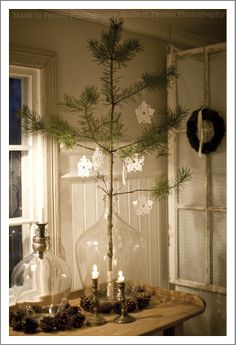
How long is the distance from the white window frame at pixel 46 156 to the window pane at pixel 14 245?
0.04 m

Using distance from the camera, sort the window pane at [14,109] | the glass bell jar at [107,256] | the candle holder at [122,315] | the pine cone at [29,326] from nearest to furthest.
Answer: the pine cone at [29,326] → the candle holder at [122,315] → the glass bell jar at [107,256] → the window pane at [14,109]

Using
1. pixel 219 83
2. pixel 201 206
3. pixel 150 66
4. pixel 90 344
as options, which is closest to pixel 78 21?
pixel 150 66

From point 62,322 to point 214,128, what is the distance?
125cm

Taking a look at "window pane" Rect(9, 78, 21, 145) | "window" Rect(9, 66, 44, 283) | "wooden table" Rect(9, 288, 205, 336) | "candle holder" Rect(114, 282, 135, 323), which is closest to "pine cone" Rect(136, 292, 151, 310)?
"wooden table" Rect(9, 288, 205, 336)

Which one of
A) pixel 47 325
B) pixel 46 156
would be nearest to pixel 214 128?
pixel 46 156

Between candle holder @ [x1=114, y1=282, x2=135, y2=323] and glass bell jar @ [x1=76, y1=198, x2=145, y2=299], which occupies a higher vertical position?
glass bell jar @ [x1=76, y1=198, x2=145, y2=299]

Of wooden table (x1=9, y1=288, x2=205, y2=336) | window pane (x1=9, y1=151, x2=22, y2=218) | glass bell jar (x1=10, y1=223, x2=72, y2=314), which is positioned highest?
window pane (x1=9, y1=151, x2=22, y2=218)

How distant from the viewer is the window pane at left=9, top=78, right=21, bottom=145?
80.6 inches

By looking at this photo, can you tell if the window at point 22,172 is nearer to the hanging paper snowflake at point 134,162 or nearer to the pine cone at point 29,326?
the hanging paper snowflake at point 134,162

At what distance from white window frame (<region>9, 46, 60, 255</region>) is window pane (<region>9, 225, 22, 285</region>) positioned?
0.14 ft

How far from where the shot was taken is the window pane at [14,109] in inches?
80.6

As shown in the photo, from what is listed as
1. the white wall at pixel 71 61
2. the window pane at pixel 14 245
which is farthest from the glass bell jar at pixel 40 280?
the white wall at pixel 71 61

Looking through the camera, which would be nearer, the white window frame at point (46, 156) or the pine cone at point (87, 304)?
the pine cone at point (87, 304)

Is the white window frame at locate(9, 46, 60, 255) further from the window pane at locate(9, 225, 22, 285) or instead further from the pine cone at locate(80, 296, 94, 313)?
the pine cone at locate(80, 296, 94, 313)
